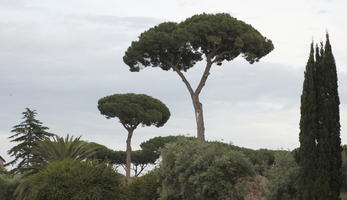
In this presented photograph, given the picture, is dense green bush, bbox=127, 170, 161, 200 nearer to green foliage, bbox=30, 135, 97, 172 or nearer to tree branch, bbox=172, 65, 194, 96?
green foliage, bbox=30, 135, 97, 172

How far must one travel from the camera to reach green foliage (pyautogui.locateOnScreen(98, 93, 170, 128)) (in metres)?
67.2

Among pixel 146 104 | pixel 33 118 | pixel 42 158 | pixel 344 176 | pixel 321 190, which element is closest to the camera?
pixel 321 190

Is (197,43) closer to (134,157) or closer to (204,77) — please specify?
(204,77)

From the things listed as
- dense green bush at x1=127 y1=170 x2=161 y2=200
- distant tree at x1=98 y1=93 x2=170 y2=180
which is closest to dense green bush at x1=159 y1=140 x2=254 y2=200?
dense green bush at x1=127 y1=170 x2=161 y2=200

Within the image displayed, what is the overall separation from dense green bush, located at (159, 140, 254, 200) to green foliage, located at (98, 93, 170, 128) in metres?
31.7

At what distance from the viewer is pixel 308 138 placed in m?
29.1

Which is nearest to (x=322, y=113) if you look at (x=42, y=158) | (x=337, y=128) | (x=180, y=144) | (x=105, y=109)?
(x=337, y=128)

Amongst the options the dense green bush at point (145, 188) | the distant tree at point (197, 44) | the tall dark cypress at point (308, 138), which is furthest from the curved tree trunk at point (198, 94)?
the tall dark cypress at point (308, 138)

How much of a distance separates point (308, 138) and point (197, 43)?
22.0m

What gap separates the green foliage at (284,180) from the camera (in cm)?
3084

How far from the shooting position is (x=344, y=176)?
31.6 metres

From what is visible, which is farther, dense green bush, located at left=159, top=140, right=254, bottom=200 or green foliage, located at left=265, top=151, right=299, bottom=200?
dense green bush, located at left=159, top=140, right=254, bottom=200

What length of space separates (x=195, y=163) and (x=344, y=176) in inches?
294

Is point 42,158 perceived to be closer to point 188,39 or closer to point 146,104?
point 188,39
